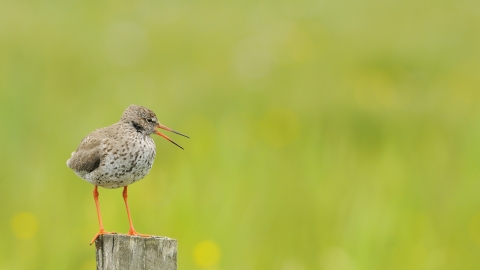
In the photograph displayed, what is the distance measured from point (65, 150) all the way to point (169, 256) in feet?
12.1

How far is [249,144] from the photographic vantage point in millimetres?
7527

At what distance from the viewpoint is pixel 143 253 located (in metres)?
3.94

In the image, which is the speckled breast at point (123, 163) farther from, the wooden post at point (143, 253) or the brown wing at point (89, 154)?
the wooden post at point (143, 253)

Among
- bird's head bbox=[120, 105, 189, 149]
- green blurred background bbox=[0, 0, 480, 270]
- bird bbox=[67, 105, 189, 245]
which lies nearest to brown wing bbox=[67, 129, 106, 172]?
bird bbox=[67, 105, 189, 245]

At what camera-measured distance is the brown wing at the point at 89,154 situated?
4.96m

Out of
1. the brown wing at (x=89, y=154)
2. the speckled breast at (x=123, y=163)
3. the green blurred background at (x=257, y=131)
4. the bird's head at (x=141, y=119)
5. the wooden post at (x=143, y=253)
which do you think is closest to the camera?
the wooden post at (x=143, y=253)

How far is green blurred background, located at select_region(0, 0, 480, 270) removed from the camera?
21.1ft

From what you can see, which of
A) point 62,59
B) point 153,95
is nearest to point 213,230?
point 153,95

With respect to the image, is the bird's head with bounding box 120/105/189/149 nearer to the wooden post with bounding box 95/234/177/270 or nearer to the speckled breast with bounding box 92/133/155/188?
the speckled breast with bounding box 92/133/155/188

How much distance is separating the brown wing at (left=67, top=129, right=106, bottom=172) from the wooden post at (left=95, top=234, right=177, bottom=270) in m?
1.09

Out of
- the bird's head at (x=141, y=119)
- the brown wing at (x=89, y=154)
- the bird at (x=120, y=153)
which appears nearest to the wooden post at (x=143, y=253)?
the bird at (x=120, y=153)

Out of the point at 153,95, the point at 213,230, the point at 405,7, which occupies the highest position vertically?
the point at 405,7

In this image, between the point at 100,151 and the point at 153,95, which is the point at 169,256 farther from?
the point at 153,95

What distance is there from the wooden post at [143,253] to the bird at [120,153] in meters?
0.77
